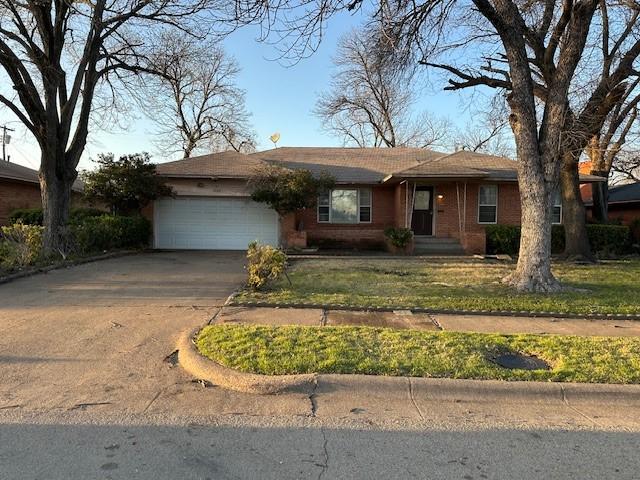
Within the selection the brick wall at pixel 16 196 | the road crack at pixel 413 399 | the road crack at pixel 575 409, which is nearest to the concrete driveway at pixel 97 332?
the road crack at pixel 413 399

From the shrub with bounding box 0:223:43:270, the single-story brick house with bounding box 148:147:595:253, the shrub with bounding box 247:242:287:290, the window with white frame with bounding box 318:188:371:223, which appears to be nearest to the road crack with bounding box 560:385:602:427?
the shrub with bounding box 247:242:287:290

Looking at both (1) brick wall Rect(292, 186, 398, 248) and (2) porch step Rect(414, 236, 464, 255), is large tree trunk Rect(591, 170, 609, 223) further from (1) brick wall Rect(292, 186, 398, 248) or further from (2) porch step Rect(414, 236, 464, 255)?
(1) brick wall Rect(292, 186, 398, 248)

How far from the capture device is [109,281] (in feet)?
34.7

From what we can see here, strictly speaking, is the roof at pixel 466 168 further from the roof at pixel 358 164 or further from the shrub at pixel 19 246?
the shrub at pixel 19 246

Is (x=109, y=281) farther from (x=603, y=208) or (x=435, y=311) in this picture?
(x=603, y=208)

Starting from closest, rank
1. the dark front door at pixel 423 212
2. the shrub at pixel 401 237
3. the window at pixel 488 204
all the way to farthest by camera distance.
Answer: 1. the shrub at pixel 401 237
2. the window at pixel 488 204
3. the dark front door at pixel 423 212

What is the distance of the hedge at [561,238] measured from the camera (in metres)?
17.9

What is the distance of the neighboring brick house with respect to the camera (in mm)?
21141

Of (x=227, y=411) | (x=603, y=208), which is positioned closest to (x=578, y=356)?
(x=227, y=411)

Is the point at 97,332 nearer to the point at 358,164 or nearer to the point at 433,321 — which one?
the point at 433,321

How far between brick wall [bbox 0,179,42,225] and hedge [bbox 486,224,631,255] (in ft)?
67.9

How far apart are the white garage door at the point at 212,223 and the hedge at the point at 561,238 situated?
28.4ft

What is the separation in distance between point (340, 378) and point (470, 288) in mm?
6049

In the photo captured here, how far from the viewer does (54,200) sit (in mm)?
14695
